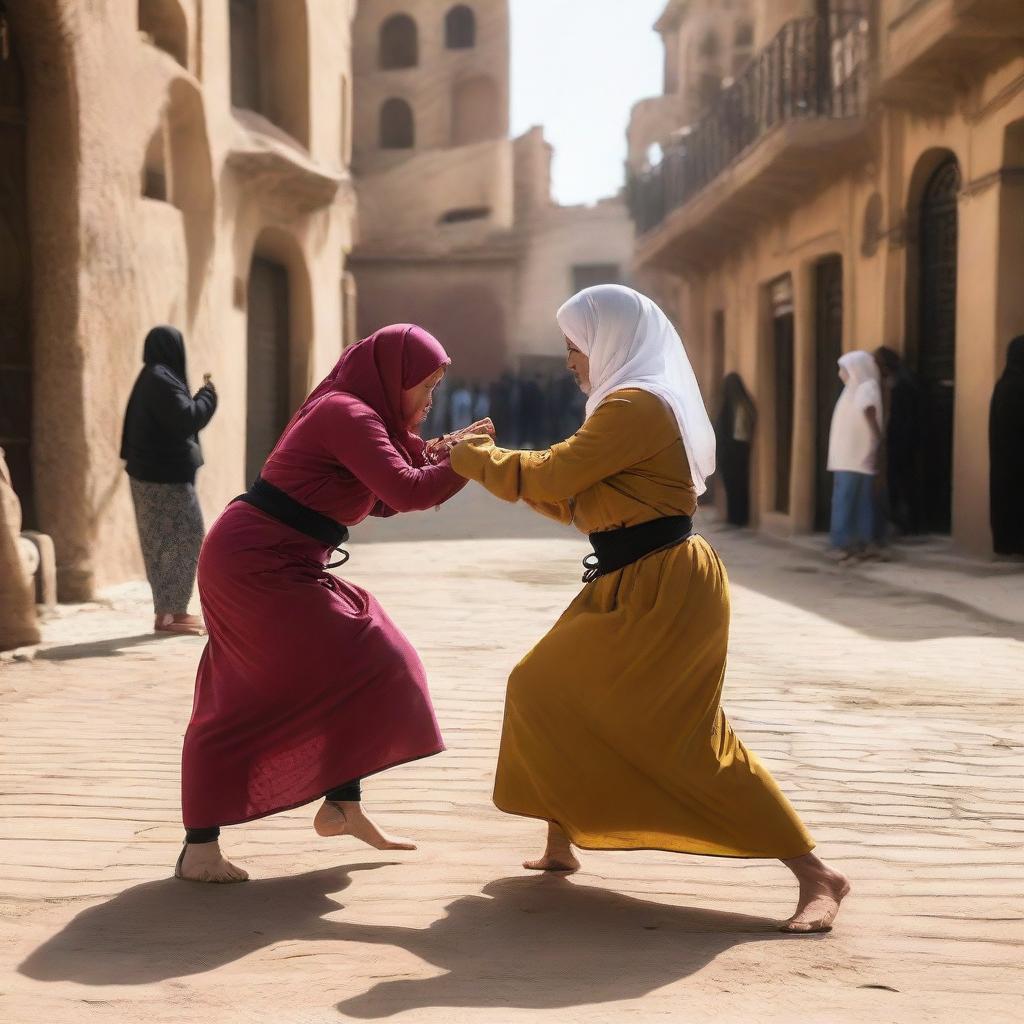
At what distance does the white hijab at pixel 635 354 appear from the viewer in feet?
11.9

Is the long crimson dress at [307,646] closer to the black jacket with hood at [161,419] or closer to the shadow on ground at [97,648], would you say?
the shadow on ground at [97,648]

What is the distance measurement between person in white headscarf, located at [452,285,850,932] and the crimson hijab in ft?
0.96

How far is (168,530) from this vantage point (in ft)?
26.6

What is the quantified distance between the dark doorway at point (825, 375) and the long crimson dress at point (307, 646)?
12126 millimetres

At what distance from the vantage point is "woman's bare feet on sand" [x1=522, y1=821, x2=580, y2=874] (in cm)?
382

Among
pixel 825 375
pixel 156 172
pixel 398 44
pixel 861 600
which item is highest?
pixel 398 44

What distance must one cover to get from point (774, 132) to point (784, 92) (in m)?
0.40

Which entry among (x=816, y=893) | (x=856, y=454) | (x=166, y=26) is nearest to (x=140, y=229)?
(x=166, y=26)

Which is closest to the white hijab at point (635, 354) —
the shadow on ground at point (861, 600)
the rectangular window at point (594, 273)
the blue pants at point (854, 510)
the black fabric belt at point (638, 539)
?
the black fabric belt at point (638, 539)

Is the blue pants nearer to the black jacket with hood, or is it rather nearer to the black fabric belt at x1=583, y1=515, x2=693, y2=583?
the black jacket with hood

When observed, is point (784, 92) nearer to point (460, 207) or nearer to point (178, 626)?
point (178, 626)

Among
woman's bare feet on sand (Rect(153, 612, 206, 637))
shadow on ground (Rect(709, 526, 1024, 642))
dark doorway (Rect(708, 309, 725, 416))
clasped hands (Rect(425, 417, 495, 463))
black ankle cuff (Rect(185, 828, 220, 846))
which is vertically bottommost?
shadow on ground (Rect(709, 526, 1024, 642))

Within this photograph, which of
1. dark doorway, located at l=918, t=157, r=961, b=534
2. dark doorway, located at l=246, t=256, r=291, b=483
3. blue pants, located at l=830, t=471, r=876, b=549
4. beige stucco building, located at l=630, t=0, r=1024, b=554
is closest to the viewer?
beige stucco building, located at l=630, t=0, r=1024, b=554

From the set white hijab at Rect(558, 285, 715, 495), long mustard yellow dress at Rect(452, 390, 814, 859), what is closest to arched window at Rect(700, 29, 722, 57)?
white hijab at Rect(558, 285, 715, 495)
